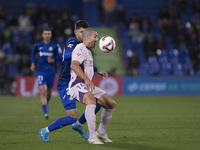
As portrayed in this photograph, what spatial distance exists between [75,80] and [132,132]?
6.69 ft

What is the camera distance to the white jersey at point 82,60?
5.76 meters

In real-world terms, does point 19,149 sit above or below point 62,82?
below

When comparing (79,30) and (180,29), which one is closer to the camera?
(79,30)

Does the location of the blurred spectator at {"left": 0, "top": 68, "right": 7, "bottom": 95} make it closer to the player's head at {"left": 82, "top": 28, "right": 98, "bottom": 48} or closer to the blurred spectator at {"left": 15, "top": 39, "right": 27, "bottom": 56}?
the blurred spectator at {"left": 15, "top": 39, "right": 27, "bottom": 56}

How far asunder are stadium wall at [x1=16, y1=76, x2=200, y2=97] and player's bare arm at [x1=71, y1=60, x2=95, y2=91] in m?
13.0

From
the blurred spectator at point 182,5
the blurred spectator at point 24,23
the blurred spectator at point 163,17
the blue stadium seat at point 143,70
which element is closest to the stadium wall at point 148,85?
the blue stadium seat at point 143,70

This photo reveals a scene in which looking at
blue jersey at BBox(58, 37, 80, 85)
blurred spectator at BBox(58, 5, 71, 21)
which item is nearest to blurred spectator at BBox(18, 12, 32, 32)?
blurred spectator at BBox(58, 5, 71, 21)

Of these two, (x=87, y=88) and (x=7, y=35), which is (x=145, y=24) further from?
(x=87, y=88)

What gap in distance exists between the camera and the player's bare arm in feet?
18.1

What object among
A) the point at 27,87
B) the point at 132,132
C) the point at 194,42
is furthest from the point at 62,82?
the point at 194,42

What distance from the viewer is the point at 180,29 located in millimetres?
22672

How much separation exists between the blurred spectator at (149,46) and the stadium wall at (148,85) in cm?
286

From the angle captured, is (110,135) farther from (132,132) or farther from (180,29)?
(180,29)

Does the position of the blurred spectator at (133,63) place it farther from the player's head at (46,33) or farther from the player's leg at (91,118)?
the player's leg at (91,118)
